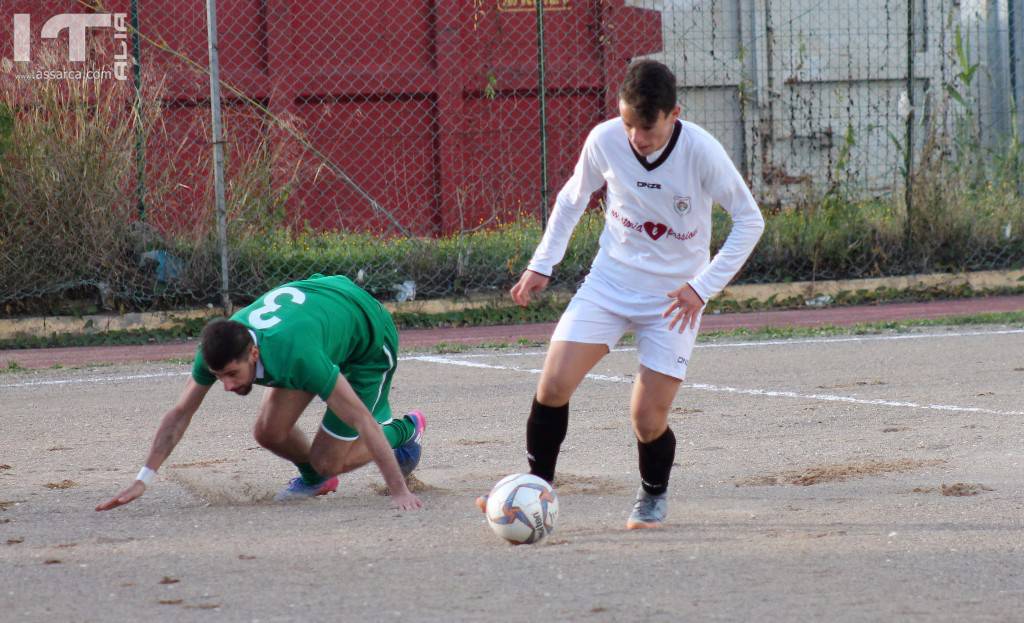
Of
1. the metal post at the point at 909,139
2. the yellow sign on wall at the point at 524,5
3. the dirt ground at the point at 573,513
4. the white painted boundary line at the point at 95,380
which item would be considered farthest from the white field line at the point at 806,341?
the yellow sign on wall at the point at 524,5

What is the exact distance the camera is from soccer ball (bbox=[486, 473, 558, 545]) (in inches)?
184

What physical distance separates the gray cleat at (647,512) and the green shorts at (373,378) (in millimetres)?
1273

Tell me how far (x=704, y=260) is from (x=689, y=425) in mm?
2252

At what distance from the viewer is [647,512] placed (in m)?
5.04

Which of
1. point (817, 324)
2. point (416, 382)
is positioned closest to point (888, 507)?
point (416, 382)

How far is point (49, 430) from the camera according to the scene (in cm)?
739

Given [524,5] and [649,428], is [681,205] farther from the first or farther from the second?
[524,5]

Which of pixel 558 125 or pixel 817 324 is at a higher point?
pixel 558 125

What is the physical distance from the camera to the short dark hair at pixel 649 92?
4699 mm

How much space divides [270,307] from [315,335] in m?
0.26

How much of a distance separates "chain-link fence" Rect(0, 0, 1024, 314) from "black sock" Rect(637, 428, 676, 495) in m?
6.77

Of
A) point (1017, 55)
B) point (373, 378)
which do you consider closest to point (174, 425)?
point (373, 378)

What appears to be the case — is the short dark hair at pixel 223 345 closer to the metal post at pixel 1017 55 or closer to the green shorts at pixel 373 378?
the green shorts at pixel 373 378

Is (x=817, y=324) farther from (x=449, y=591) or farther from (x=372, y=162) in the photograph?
(x=449, y=591)
